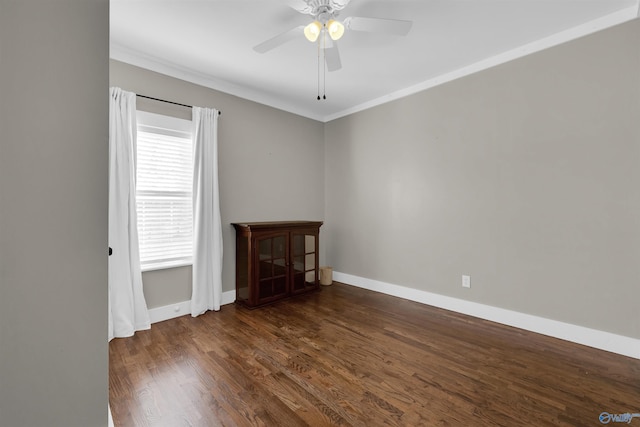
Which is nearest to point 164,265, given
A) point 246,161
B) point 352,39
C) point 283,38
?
point 246,161

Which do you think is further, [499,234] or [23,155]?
[499,234]

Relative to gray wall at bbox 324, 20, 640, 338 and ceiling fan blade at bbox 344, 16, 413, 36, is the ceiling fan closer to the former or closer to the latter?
ceiling fan blade at bbox 344, 16, 413, 36

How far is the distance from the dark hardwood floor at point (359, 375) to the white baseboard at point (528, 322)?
9cm

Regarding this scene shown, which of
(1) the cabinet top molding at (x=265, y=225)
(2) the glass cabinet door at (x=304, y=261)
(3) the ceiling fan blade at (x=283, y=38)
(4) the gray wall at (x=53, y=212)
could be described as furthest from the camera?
(2) the glass cabinet door at (x=304, y=261)

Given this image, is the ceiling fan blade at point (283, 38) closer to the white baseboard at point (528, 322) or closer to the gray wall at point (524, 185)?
the gray wall at point (524, 185)

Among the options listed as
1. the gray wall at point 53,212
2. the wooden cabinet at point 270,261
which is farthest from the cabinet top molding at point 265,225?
the gray wall at point 53,212

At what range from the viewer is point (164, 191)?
299cm

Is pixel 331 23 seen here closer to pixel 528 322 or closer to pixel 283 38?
pixel 283 38

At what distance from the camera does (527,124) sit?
2695 millimetres

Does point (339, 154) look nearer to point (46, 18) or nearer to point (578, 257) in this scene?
point (578, 257)

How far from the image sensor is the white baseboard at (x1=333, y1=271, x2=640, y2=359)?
7.43 feet

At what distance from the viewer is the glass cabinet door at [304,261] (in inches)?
147

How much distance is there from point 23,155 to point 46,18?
1.35 ft

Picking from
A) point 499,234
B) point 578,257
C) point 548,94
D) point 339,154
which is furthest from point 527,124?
point 339,154
